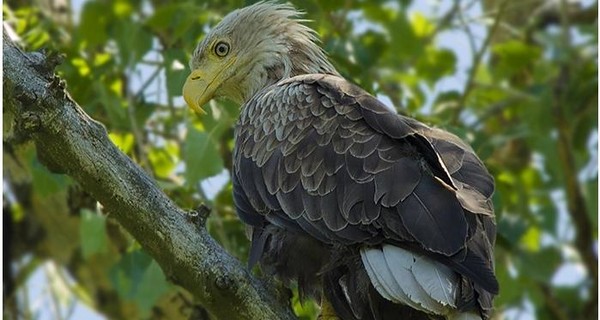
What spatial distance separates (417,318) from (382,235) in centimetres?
54

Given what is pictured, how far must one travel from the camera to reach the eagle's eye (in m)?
8.03

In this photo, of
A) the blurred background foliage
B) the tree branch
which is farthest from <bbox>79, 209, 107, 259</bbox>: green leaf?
the tree branch

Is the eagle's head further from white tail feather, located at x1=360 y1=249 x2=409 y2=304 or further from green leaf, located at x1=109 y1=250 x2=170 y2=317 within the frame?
white tail feather, located at x1=360 y1=249 x2=409 y2=304

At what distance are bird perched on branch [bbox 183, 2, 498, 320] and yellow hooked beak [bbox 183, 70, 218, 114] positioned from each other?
436 millimetres

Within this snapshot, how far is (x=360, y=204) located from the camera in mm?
6227

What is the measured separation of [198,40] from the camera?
339 inches

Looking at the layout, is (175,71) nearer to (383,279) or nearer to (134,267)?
(134,267)

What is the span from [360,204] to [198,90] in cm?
189

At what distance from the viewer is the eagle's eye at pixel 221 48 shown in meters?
8.03

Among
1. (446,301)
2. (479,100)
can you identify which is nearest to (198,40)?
(446,301)

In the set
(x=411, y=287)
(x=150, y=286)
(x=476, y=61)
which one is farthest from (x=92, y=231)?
(x=476, y=61)

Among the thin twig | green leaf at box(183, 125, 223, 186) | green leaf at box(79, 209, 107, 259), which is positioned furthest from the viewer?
the thin twig

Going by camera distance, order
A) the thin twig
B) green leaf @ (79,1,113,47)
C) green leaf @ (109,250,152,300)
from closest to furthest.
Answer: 1. green leaf @ (109,250,152,300)
2. green leaf @ (79,1,113,47)
3. the thin twig

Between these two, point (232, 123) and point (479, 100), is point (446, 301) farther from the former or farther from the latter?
point (479, 100)
